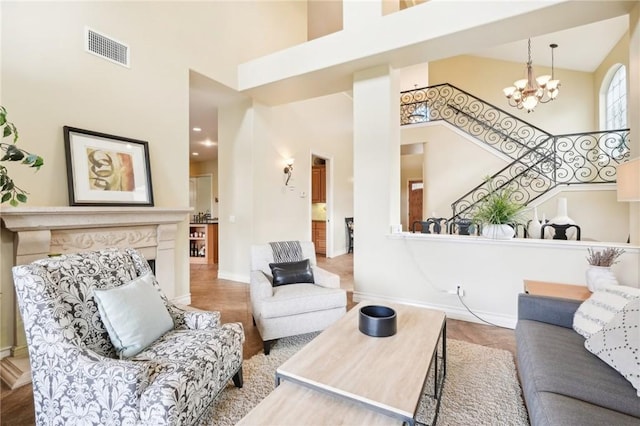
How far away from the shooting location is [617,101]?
5.38 m

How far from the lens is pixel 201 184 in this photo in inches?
372

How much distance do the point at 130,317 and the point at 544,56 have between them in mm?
8202

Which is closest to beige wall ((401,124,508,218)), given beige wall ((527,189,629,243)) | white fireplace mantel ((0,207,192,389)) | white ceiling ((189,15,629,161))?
beige wall ((527,189,629,243))

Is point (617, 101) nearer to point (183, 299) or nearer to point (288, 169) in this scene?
point (288, 169)

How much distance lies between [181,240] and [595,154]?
24.1 feet

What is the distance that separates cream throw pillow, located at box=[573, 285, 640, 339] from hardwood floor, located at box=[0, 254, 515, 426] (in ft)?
2.82

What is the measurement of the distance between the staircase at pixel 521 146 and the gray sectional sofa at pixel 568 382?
318 cm

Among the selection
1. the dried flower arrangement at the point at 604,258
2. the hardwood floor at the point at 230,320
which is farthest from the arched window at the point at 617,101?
the hardwood floor at the point at 230,320

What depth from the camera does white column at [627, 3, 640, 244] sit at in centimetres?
246

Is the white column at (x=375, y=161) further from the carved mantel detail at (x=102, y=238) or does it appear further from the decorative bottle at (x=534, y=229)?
the carved mantel detail at (x=102, y=238)

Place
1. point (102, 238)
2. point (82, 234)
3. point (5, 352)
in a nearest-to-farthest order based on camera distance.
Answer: point (5, 352)
point (82, 234)
point (102, 238)

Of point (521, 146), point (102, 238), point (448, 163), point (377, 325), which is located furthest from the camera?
point (448, 163)

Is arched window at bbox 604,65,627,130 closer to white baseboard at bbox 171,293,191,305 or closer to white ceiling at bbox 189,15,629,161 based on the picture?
white ceiling at bbox 189,15,629,161

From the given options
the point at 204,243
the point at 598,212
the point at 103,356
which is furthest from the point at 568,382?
the point at 204,243
